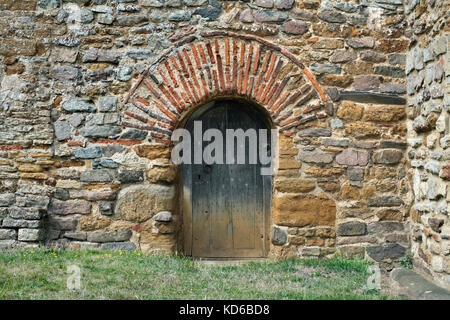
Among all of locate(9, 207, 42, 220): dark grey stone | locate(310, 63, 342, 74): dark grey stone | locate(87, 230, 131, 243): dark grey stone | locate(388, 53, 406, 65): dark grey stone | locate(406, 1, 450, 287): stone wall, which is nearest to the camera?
locate(406, 1, 450, 287): stone wall

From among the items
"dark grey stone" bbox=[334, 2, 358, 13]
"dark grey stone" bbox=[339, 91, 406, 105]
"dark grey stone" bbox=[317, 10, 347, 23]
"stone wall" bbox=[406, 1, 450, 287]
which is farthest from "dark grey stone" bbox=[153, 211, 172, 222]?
"dark grey stone" bbox=[334, 2, 358, 13]

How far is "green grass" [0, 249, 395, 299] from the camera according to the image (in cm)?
314

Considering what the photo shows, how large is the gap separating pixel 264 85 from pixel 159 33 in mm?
1280

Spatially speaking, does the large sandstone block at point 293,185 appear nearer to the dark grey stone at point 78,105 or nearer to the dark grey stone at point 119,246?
the dark grey stone at point 119,246

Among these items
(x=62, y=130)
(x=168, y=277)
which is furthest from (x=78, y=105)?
(x=168, y=277)

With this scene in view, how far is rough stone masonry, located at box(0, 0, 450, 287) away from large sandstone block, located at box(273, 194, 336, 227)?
0.04 feet

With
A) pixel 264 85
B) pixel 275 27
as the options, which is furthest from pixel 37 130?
pixel 275 27

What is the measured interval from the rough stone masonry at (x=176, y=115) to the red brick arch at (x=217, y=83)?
1 cm

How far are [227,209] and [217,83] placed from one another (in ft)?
4.79

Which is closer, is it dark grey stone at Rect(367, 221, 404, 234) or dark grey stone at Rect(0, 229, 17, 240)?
dark grey stone at Rect(0, 229, 17, 240)

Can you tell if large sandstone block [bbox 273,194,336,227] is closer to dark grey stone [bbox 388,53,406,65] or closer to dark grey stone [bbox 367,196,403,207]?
dark grey stone [bbox 367,196,403,207]

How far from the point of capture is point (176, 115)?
434 cm

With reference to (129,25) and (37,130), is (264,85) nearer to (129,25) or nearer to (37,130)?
(129,25)

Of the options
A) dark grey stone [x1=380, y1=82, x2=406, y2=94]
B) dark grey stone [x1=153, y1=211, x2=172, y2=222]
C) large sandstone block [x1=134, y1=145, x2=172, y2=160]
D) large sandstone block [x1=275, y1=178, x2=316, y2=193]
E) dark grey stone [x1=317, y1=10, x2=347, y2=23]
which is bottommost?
dark grey stone [x1=153, y1=211, x2=172, y2=222]
